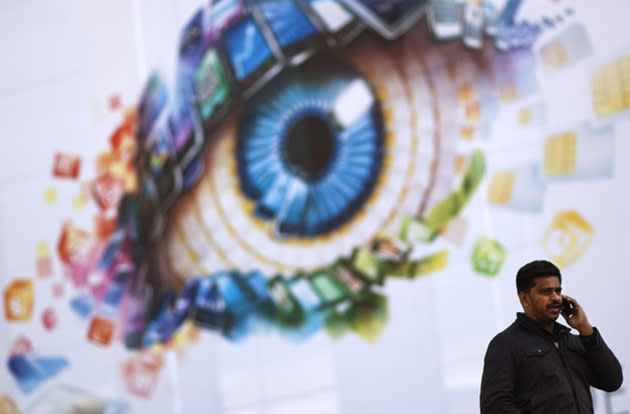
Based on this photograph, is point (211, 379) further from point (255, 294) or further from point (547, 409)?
point (547, 409)

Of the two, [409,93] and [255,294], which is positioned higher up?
[409,93]

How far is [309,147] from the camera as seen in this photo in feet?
12.2

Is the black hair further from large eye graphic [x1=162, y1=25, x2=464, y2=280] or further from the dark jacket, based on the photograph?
large eye graphic [x1=162, y1=25, x2=464, y2=280]

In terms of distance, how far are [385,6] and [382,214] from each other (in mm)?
852

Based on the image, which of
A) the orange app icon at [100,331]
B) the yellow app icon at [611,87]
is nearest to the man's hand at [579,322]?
the yellow app icon at [611,87]

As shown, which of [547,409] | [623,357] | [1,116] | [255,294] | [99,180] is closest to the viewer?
[547,409]

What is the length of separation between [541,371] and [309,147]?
2007 millimetres

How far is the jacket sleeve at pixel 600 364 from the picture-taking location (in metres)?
1.92

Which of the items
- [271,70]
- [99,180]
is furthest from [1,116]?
[271,70]

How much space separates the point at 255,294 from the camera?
149 inches

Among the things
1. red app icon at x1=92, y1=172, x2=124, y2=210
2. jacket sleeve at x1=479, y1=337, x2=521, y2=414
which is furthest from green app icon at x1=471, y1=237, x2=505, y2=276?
red app icon at x1=92, y1=172, x2=124, y2=210

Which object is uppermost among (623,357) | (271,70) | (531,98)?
(271,70)

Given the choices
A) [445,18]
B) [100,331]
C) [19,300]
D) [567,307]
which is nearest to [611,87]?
[445,18]

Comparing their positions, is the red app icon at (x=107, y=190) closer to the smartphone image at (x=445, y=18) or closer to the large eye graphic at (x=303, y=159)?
the large eye graphic at (x=303, y=159)
